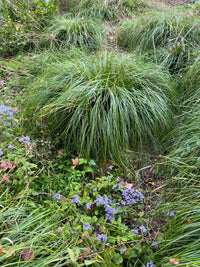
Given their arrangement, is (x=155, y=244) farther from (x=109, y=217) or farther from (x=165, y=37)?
(x=165, y=37)

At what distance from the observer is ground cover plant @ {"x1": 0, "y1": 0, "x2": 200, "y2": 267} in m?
1.49

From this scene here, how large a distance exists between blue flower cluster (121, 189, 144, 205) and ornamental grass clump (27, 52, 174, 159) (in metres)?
0.47

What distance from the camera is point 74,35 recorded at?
4.06 meters

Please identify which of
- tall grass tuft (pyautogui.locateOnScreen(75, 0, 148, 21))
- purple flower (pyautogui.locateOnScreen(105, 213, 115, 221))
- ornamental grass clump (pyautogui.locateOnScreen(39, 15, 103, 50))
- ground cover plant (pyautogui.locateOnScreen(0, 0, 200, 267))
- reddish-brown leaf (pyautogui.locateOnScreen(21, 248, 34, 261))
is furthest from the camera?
tall grass tuft (pyautogui.locateOnScreen(75, 0, 148, 21))

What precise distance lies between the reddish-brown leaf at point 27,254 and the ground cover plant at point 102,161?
3cm

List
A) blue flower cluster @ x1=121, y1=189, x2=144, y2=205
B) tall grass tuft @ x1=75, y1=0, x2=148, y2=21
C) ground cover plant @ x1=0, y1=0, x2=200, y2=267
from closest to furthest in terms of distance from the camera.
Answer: ground cover plant @ x1=0, y1=0, x2=200, y2=267 < blue flower cluster @ x1=121, y1=189, x2=144, y2=205 < tall grass tuft @ x1=75, y1=0, x2=148, y2=21

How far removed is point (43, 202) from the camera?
1911 mm

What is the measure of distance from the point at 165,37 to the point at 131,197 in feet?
10.2

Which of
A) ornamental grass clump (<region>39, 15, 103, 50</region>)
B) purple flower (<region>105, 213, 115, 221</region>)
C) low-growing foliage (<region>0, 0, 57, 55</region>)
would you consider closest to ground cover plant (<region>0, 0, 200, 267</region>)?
purple flower (<region>105, 213, 115, 221</region>)

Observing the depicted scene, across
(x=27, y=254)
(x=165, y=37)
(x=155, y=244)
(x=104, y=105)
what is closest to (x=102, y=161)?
(x=104, y=105)

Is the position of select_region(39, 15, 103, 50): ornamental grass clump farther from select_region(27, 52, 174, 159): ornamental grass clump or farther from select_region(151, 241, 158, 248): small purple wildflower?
select_region(151, 241, 158, 248): small purple wildflower

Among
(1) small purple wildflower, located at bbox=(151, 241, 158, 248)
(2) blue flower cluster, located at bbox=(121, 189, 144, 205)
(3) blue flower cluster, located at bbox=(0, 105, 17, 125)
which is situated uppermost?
(3) blue flower cluster, located at bbox=(0, 105, 17, 125)

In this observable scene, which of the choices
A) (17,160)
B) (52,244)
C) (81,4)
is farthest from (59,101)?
(81,4)

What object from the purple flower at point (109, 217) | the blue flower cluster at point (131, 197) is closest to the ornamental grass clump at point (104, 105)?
the blue flower cluster at point (131, 197)
